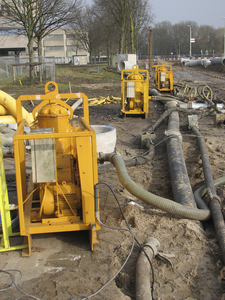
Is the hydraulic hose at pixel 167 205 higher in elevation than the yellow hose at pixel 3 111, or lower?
lower

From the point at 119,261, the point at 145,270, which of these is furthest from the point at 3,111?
the point at 145,270

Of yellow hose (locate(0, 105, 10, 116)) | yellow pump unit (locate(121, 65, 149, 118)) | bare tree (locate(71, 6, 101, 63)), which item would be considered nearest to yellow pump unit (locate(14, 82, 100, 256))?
yellow hose (locate(0, 105, 10, 116))

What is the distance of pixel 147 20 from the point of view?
46125 mm

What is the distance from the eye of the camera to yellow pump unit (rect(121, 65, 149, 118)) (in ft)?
38.2

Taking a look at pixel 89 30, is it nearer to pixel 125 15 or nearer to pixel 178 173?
pixel 125 15

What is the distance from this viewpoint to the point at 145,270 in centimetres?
331

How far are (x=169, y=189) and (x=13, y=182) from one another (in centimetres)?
317

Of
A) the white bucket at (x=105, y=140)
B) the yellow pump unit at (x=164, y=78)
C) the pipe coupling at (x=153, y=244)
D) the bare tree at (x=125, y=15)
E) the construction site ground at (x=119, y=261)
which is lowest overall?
the construction site ground at (x=119, y=261)

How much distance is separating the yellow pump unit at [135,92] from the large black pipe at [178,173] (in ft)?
13.2

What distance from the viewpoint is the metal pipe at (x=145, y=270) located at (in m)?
3.02

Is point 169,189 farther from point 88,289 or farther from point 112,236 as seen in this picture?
point 88,289

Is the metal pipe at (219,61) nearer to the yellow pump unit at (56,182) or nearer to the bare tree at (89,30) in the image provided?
the yellow pump unit at (56,182)

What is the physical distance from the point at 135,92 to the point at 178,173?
712 centimetres

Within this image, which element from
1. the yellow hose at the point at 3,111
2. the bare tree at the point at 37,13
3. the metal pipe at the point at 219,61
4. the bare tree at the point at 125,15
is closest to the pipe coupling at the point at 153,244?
the yellow hose at the point at 3,111
